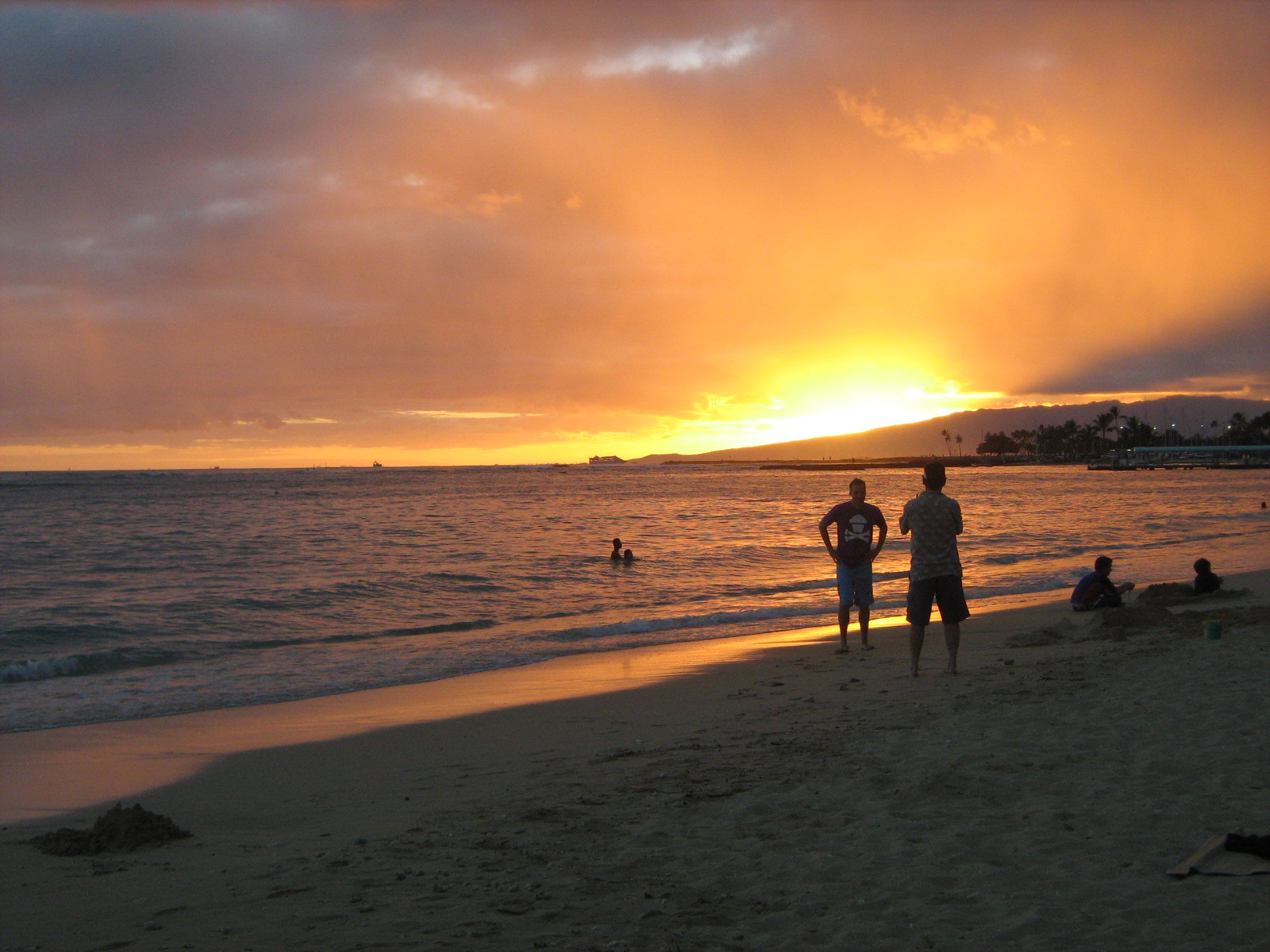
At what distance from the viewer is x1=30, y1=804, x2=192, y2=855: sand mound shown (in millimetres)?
5230

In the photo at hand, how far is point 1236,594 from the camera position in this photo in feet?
46.6

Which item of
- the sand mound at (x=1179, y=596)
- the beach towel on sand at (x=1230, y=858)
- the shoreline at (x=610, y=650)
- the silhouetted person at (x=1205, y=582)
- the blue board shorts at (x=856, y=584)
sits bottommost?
the shoreline at (x=610, y=650)

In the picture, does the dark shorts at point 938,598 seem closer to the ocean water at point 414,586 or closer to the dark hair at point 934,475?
the dark hair at point 934,475

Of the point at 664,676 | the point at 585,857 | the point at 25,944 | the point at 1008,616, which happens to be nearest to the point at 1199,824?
the point at 585,857

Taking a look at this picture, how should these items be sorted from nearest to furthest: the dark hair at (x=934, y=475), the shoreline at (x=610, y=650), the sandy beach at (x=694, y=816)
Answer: the sandy beach at (x=694, y=816)
the dark hair at (x=934, y=475)
the shoreline at (x=610, y=650)

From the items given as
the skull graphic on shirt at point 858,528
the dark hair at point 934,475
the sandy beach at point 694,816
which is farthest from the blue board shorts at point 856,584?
the dark hair at point 934,475

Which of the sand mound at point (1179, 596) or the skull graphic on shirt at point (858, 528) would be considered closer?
the skull graphic on shirt at point (858, 528)

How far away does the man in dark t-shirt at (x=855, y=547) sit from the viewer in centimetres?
1106

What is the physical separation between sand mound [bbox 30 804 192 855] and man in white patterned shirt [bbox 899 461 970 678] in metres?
6.63

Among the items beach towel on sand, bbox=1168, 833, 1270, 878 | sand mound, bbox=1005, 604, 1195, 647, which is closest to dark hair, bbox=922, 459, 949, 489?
sand mound, bbox=1005, 604, 1195, 647

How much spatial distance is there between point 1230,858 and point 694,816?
2.65 meters

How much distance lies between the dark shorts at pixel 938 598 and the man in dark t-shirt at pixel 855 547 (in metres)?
1.66

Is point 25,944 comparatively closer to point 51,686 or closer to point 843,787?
point 843,787

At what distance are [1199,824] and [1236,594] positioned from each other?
11.6m
